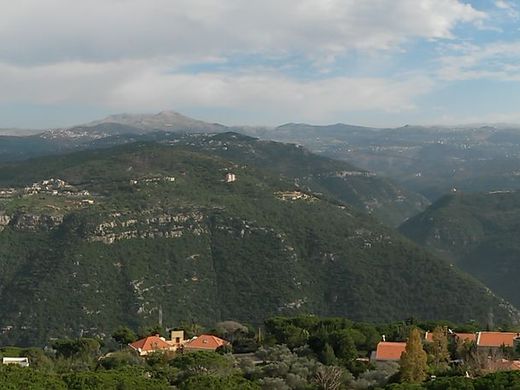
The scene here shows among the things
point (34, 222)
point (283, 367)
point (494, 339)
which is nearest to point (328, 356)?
point (283, 367)

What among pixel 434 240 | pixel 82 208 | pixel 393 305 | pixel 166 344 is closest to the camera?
pixel 166 344

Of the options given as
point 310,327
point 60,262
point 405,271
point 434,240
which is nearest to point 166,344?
point 310,327

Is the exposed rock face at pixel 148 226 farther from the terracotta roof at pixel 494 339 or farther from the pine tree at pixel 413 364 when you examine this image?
the pine tree at pixel 413 364

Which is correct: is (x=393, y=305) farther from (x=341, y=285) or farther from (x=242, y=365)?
(x=242, y=365)

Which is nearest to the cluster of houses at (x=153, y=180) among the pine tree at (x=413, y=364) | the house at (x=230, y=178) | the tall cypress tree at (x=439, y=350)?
the house at (x=230, y=178)

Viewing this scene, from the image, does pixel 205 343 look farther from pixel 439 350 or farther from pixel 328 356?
pixel 439 350

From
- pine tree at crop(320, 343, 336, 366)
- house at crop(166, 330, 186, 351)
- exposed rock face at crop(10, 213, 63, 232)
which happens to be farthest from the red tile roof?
exposed rock face at crop(10, 213, 63, 232)

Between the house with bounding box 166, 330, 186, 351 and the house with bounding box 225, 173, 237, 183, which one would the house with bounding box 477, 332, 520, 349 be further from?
the house with bounding box 225, 173, 237, 183
